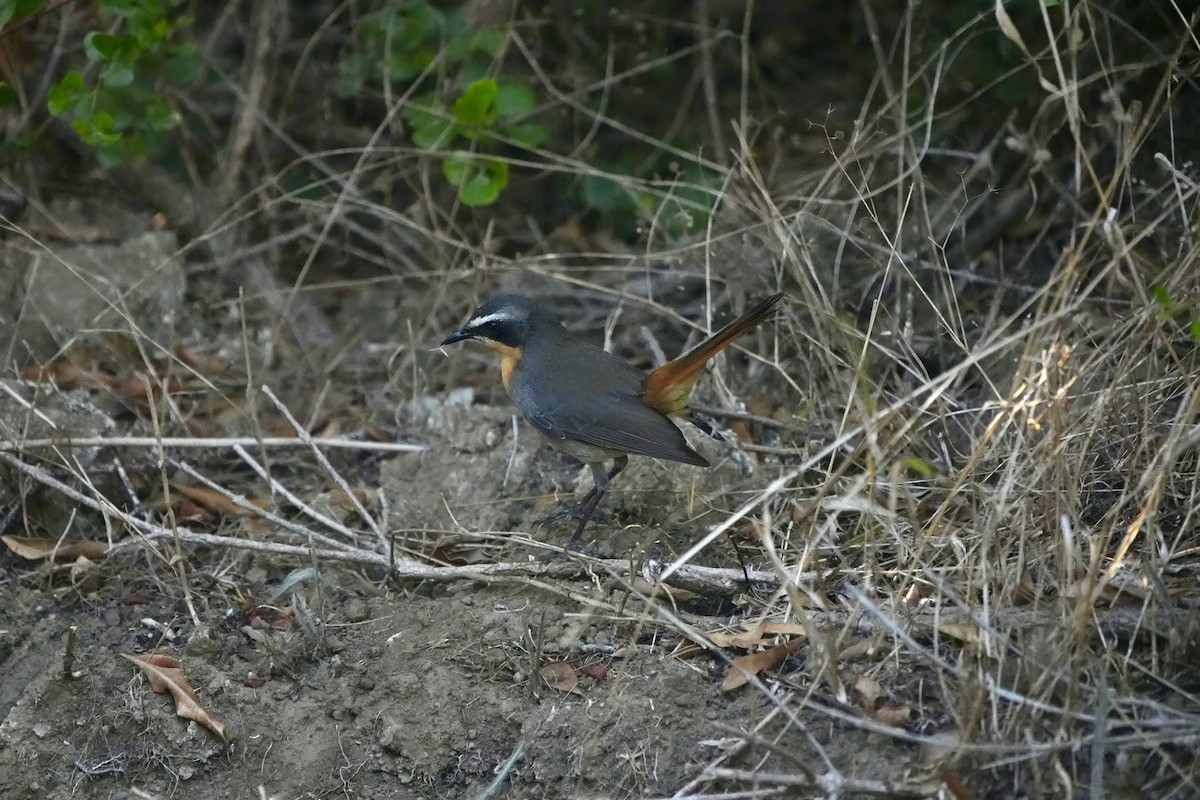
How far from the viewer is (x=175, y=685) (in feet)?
13.2

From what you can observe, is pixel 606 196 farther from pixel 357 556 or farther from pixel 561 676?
pixel 561 676

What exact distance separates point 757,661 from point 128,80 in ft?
12.4

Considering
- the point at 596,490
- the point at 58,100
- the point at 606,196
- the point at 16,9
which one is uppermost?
the point at 16,9

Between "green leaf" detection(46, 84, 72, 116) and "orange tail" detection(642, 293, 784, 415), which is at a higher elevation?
"green leaf" detection(46, 84, 72, 116)

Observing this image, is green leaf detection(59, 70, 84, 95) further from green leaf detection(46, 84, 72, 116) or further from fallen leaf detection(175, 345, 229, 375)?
fallen leaf detection(175, 345, 229, 375)

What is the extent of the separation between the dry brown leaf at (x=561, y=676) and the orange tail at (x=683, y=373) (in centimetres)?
119

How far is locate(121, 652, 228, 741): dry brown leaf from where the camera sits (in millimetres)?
3932

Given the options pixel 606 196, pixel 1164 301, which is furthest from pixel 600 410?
pixel 1164 301

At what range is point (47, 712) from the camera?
399 cm

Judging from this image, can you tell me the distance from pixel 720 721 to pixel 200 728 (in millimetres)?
1594

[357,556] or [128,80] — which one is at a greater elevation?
[128,80]

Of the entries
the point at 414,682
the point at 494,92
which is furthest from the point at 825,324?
the point at 414,682

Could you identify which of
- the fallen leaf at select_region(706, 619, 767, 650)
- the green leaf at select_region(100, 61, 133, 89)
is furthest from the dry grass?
the green leaf at select_region(100, 61, 133, 89)

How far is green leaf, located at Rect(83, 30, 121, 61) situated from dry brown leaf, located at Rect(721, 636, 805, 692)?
383cm
